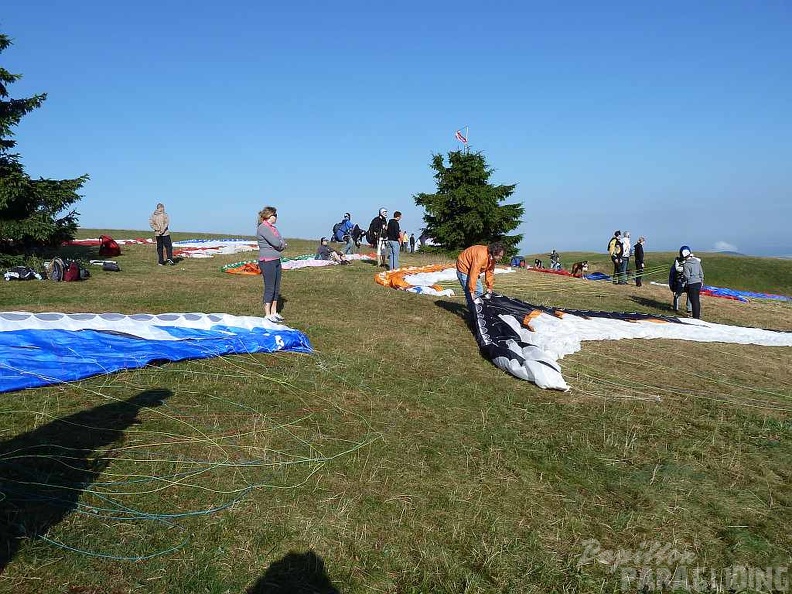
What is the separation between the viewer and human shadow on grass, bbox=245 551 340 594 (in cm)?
310

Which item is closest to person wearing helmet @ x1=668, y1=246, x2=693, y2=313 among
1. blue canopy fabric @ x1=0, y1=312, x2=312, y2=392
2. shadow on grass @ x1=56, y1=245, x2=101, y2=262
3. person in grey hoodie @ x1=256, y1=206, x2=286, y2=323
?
person in grey hoodie @ x1=256, y1=206, x2=286, y2=323

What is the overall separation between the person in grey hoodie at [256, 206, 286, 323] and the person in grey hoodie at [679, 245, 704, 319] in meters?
9.89

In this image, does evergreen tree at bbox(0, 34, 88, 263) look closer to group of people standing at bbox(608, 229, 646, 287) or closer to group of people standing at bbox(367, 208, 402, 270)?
group of people standing at bbox(367, 208, 402, 270)

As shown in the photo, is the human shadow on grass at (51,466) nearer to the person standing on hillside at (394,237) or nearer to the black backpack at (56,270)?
the black backpack at (56,270)

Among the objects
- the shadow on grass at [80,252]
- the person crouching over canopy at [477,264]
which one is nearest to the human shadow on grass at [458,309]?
the person crouching over canopy at [477,264]

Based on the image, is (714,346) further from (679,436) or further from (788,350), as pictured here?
(679,436)

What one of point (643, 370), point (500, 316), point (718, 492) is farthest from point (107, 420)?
point (643, 370)

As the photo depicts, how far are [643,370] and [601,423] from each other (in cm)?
291

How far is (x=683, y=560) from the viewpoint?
3580 mm

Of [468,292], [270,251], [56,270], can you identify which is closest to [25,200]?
[56,270]

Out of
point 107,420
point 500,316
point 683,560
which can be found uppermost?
point 500,316

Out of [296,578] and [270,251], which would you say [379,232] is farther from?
[296,578]

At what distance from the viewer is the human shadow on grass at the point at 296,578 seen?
3.10 m

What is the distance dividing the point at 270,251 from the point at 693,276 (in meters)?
10.2
